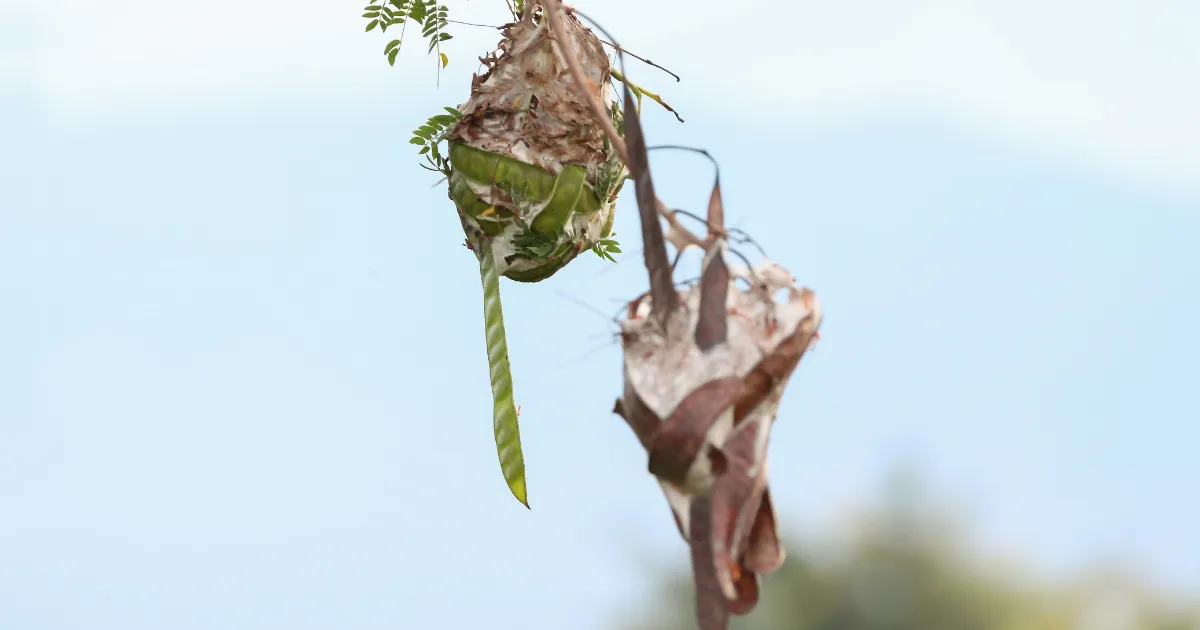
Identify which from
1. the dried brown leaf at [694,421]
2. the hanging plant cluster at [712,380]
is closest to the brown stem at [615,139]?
the hanging plant cluster at [712,380]

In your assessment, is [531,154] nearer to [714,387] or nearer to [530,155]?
[530,155]

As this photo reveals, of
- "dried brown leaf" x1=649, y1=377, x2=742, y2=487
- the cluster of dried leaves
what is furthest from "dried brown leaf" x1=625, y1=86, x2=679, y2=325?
"dried brown leaf" x1=649, y1=377, x2=742, y2=487

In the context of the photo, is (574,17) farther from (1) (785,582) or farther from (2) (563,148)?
(1) (785,582)

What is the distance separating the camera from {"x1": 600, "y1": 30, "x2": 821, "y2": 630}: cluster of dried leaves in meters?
1.35

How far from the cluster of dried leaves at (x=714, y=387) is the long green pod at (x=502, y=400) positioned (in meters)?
0.48

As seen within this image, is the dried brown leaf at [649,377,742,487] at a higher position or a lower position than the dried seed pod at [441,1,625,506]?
lower

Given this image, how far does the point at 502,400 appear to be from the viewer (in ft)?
6.31

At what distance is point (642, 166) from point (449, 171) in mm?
745

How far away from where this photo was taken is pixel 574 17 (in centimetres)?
205

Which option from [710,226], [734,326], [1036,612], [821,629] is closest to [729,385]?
[734,326]

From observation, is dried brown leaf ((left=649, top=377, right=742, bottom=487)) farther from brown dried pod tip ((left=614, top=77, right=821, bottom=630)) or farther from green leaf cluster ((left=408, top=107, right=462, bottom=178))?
green leaf cluster ((left=408, top=107, right=462, bottom=178))

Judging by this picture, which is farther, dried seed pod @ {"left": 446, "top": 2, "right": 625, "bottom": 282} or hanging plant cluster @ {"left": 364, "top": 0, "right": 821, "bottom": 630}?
dried seed pod @ {"left": 446, "top": 2, "right": 625, "bottom": 282}

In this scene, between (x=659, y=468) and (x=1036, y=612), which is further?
(x=1036, y=612)

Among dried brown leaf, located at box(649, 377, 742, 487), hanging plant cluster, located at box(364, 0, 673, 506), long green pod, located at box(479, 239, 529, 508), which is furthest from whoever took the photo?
hanging plant cluster, located at box(364, 0, 673, 506)
